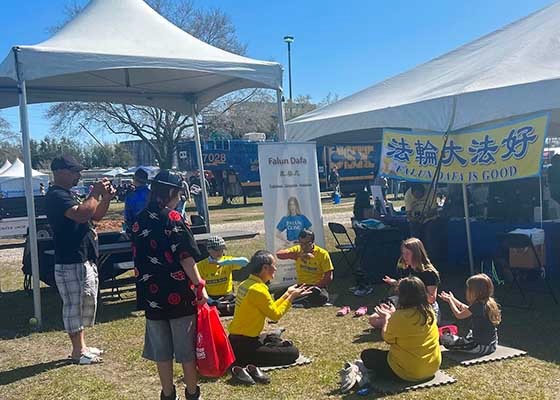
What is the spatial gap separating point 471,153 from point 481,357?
8.79 feet

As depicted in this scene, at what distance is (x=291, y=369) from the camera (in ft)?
14.9

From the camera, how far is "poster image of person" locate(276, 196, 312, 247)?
741 cm

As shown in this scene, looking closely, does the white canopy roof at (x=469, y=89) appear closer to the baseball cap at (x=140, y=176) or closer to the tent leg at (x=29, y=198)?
the baseball cap at (x=140, y=176)

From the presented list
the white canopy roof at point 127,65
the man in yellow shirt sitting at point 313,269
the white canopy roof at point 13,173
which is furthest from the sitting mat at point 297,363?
the white canopy roof at point 13,173

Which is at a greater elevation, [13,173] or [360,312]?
[13,173]

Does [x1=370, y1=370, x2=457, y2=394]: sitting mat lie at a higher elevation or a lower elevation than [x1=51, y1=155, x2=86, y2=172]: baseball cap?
lower

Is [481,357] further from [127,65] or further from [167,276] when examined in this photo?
[127,65]

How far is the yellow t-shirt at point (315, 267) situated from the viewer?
267 inches

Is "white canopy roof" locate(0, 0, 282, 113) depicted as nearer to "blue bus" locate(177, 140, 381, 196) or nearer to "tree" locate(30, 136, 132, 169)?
"blue bus" locate(177, 140, 381, 196)

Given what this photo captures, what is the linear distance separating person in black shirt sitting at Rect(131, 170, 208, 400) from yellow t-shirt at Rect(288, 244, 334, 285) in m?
Answer: 3.40

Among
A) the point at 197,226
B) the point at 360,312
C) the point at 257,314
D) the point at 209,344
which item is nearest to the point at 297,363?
the point at 257,314

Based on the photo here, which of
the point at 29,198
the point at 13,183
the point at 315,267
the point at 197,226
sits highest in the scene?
the point at 13,183

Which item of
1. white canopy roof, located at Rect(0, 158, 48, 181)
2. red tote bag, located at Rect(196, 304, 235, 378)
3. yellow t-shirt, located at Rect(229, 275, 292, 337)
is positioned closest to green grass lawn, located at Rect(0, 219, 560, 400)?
yellow t-shirt, located at Rect(229, 275, 292, 337)

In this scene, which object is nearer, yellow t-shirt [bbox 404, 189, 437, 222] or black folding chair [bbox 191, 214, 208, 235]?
yellow t-shirt [bbox 404, 189, 437, 222]
